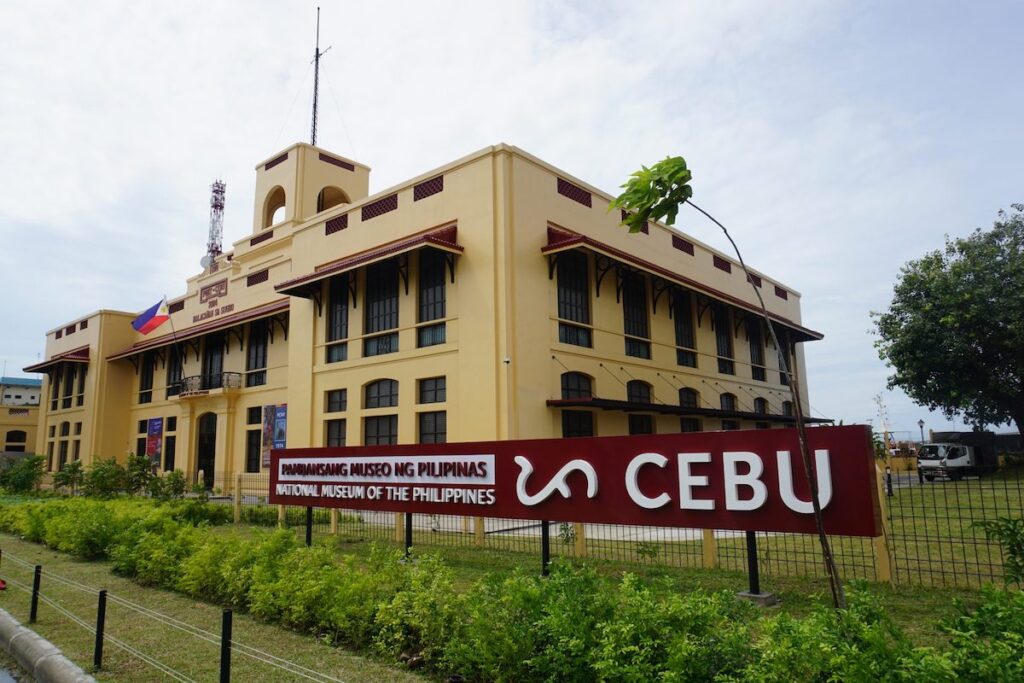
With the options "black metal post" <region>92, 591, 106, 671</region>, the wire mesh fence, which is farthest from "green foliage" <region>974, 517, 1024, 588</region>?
"black metal post" <region>92, 591, 106, 671</region>

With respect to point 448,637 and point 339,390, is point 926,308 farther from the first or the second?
point 448,637

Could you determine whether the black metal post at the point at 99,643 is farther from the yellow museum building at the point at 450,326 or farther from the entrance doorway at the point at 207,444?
the entrance doorway at the point at 207,444

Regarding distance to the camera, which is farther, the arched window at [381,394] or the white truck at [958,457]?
the white truck at [958,457]

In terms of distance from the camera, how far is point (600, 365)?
2038 centimetres

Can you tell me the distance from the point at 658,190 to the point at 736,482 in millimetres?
3197

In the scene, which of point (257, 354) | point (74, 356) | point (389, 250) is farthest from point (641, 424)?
point (74, 356)

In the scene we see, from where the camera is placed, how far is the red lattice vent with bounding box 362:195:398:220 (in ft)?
69.6

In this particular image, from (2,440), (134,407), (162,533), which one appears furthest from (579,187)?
(2,440)

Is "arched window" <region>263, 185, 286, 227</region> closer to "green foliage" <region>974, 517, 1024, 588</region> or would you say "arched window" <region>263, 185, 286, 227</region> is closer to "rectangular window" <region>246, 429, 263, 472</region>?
"rectangular window" <region>246, 429, 263, 472</region>

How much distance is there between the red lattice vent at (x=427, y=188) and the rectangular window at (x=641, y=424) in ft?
31.3

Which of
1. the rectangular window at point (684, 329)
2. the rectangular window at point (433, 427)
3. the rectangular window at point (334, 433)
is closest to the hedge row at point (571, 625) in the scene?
the rectangular window at point (433, 427)

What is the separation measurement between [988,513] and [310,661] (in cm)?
1410

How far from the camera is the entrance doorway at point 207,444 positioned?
29834mm

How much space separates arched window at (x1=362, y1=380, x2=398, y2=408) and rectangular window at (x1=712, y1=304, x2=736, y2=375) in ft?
46.0
